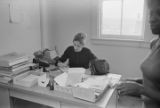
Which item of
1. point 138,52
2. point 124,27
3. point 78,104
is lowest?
point 78,104

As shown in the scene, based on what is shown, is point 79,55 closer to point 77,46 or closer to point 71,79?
point 77,46

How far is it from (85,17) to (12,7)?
1181 millimetres

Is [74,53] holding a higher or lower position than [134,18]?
lower

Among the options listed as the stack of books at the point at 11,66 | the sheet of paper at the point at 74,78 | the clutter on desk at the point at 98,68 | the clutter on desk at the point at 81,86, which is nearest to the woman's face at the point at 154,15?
the clutter on desk at the point at 81,86

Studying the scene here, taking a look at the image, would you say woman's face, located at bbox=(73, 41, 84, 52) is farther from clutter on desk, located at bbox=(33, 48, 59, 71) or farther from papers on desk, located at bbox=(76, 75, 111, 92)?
papers on desk, located at bbox=(76, 75, 111, 92)

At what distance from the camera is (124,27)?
276 cm

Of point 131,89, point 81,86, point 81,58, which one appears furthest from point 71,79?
point 81,58

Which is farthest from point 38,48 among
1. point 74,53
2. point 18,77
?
point 18,77

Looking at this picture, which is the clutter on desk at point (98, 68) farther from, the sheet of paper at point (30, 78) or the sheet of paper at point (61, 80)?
the sheet of paper at point (30, 78)

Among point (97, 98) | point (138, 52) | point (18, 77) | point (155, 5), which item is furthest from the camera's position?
point (138, 52)

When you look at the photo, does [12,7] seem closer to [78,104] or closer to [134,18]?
[78,104]

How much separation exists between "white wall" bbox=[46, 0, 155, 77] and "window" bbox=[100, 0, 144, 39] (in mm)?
201

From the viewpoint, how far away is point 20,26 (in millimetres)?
2375

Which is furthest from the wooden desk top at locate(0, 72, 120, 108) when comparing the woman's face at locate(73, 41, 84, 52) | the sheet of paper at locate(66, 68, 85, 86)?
the woman's face at locate(73, 41, 84, 52)
